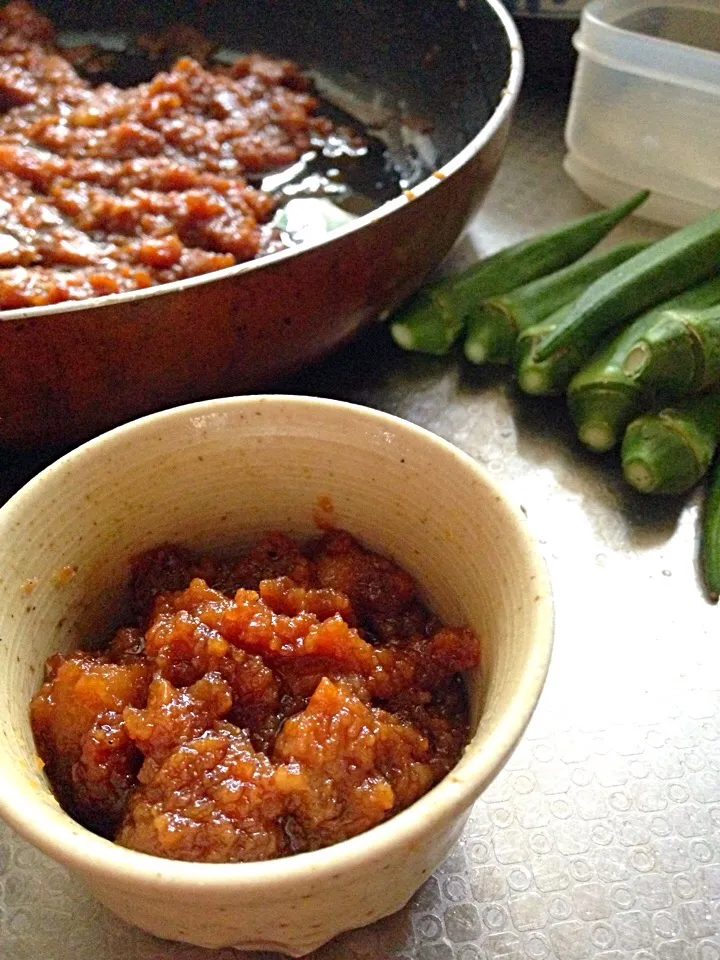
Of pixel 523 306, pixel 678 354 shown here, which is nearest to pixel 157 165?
pixel 523 306

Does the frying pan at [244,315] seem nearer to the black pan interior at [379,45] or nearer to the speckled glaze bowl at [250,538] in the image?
the black pan interior at [379,45]

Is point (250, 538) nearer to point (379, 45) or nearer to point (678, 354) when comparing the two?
point (678, 354)

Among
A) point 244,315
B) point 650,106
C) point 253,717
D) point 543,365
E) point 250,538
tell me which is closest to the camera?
point 253,717

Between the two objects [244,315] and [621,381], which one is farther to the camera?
[621,381]

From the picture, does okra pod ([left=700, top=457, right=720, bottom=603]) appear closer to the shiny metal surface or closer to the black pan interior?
the shiny metal surface

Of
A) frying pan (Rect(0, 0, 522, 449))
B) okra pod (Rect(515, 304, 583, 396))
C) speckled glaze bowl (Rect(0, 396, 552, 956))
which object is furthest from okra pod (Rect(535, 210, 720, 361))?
speckled glaze bowl (Rect(0, 396, 552, 956))

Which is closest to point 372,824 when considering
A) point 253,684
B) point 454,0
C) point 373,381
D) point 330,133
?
point 253,684
